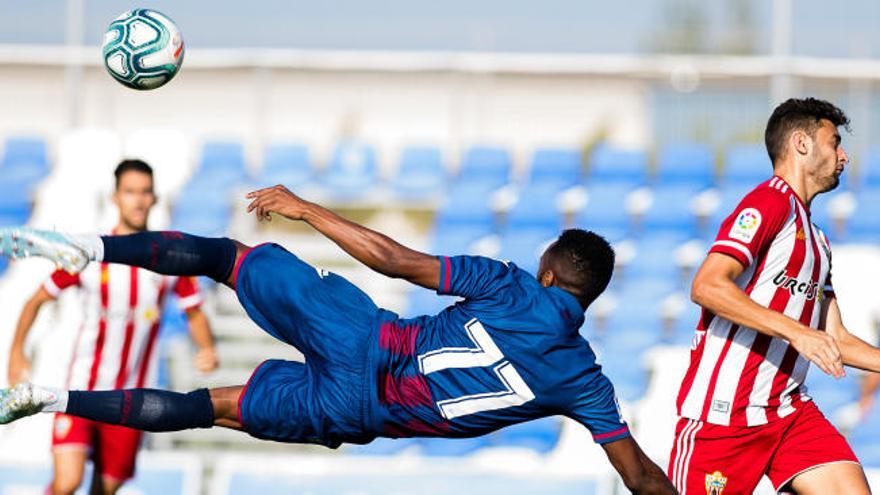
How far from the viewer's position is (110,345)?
28.1 ft

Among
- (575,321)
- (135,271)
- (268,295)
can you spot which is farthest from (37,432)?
(575,321)

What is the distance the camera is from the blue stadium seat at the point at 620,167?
51.5 feet

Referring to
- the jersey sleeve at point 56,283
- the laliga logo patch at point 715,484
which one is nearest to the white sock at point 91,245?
the jersey sleeve at point 56,283

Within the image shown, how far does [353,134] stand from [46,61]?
21.9ft

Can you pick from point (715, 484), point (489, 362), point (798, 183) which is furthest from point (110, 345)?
point (798, 183)

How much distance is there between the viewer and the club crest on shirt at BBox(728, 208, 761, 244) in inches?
242

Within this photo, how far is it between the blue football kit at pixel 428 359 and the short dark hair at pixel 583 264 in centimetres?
7

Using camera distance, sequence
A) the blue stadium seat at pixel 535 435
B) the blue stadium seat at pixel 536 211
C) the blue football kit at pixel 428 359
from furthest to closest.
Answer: the blue stadium seat at pixel 536 211
the blue stadium seat at pixel 535 435
the blue football kit at pixel 428 359

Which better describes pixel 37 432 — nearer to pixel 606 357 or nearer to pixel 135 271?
pixel 135 271

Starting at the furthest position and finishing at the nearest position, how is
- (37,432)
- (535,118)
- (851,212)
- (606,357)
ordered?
(535,118) < (851,212) < (606,357) < (37,432)

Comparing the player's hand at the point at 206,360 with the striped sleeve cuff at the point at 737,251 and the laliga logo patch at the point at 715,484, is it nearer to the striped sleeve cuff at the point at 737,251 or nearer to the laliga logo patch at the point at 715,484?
the laliga logo patch at the point at 715,484

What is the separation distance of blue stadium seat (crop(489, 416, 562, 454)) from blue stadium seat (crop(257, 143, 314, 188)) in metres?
4.78

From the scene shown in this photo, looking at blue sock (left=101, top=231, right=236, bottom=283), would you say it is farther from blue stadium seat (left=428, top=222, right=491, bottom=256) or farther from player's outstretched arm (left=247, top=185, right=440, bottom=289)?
blue stadium seat (left=428, top=222, right=491, bottom=256)

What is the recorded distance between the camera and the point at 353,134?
72.9 feet
